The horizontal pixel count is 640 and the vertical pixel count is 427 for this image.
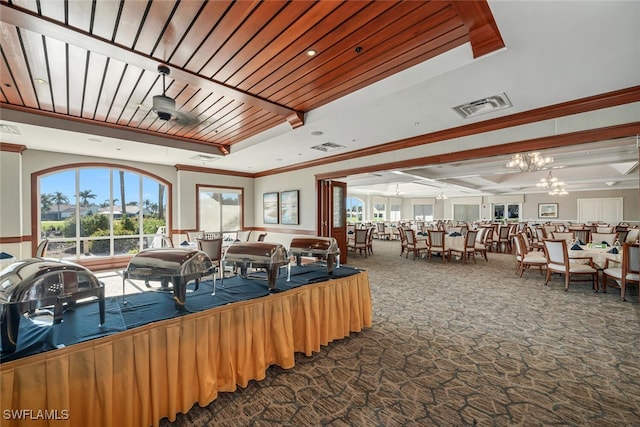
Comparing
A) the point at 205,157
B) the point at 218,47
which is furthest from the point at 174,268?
the point at 205,157

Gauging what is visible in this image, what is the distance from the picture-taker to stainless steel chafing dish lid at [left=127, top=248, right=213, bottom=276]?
200 cm

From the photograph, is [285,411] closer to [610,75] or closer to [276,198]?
[610,75]

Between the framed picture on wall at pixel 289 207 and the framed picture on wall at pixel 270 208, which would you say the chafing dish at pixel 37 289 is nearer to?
the framed picture on wall at pixel 289 207

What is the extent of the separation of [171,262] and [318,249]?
5.08 feet

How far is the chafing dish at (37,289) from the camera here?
1.37 m

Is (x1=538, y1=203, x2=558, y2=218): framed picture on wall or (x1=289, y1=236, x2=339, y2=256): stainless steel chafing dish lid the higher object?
(x1=538, y1=203, x2=558, y2=218): framed picture on wall

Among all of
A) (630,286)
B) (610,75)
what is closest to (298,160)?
(610,75)

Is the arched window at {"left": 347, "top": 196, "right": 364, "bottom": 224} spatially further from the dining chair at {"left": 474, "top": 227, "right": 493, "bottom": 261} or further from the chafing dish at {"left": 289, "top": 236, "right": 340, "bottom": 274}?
the chafing dish at {"left": 289, "top": 236, "right": 340, "bottom": 274}

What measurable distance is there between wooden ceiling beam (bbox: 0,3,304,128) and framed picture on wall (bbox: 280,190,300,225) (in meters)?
4.25

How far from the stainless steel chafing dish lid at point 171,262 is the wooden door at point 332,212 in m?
4.98

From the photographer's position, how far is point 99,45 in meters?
2.29

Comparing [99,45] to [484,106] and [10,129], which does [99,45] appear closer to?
[10,129]

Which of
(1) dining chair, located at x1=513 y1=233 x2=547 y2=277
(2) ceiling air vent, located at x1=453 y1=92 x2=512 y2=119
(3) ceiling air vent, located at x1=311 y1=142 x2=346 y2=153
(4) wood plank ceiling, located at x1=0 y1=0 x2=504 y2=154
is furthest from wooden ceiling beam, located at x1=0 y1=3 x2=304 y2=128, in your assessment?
(1) dining chair, located at x1=513 y1=233 x2=547 y2=277

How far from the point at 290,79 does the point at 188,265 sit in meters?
2.23
